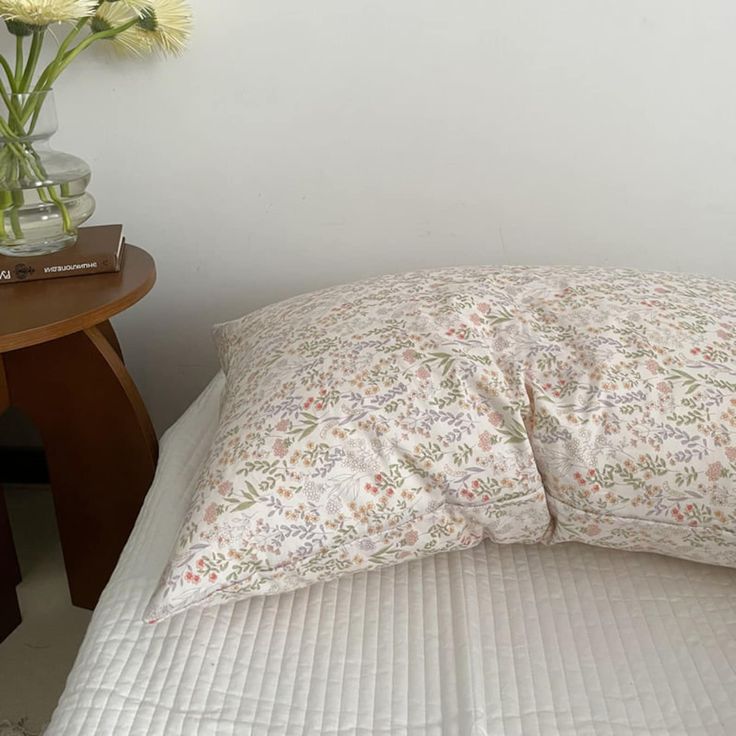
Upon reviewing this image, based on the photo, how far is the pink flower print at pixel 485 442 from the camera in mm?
789

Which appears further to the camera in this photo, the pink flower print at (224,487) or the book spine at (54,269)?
the book spine at (54,269)

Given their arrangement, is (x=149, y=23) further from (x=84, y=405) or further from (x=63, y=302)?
(x=84, y=405)

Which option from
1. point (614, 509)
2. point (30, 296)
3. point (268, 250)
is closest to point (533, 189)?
point (268, 250)

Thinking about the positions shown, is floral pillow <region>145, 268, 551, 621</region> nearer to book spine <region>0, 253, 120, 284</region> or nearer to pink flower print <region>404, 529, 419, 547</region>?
pink flower print <region>404, 529, 419, 547</region>

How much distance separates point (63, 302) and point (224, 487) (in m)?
0.44

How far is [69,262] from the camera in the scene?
3.76ft

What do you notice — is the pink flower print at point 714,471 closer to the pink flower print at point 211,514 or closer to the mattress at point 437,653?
the mattress at point 437,653

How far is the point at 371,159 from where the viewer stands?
1.27 meters

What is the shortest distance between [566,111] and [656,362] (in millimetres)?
532

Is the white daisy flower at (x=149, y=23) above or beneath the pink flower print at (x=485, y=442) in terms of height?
above

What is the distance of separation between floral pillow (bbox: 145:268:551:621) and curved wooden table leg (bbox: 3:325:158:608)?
0.35m

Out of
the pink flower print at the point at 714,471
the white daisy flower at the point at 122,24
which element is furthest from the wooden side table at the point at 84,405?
the pink flower print at the point at 714,471

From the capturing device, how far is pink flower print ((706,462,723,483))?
0.77 m

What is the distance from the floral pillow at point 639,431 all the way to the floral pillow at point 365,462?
0.09 ft
